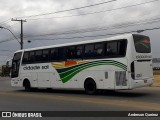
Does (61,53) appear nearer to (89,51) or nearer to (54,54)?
(54,54)

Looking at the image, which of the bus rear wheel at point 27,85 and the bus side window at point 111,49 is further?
the bus rear wheel at point 27,85

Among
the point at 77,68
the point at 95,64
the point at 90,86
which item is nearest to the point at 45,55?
the point at 77,68

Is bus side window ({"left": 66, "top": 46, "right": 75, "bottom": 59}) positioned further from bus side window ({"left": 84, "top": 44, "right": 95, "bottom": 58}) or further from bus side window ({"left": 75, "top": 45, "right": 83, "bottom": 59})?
bus side window ({"left": 84, "top": 44, "right": 95, "bottom": 58})

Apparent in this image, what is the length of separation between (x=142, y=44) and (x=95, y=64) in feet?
9.60

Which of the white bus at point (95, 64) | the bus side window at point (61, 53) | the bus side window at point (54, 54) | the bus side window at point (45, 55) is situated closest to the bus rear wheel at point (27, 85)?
the white bus at point (95, 64)

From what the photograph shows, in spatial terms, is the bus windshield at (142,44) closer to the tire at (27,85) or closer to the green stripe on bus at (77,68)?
the green stripe on bus at (77,68)

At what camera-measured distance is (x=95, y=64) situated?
21078 mm

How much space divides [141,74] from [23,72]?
10.7 meters

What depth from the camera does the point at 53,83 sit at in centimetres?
2450

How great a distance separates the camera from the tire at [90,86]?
21169 mm

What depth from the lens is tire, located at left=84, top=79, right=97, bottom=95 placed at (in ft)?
69.5

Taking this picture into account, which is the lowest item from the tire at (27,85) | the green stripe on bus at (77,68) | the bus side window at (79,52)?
the tire at (27,85)

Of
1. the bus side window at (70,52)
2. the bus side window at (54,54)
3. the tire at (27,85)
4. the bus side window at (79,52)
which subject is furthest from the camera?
the tire at (27,85)

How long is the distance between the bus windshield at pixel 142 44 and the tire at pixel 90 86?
3379mm
